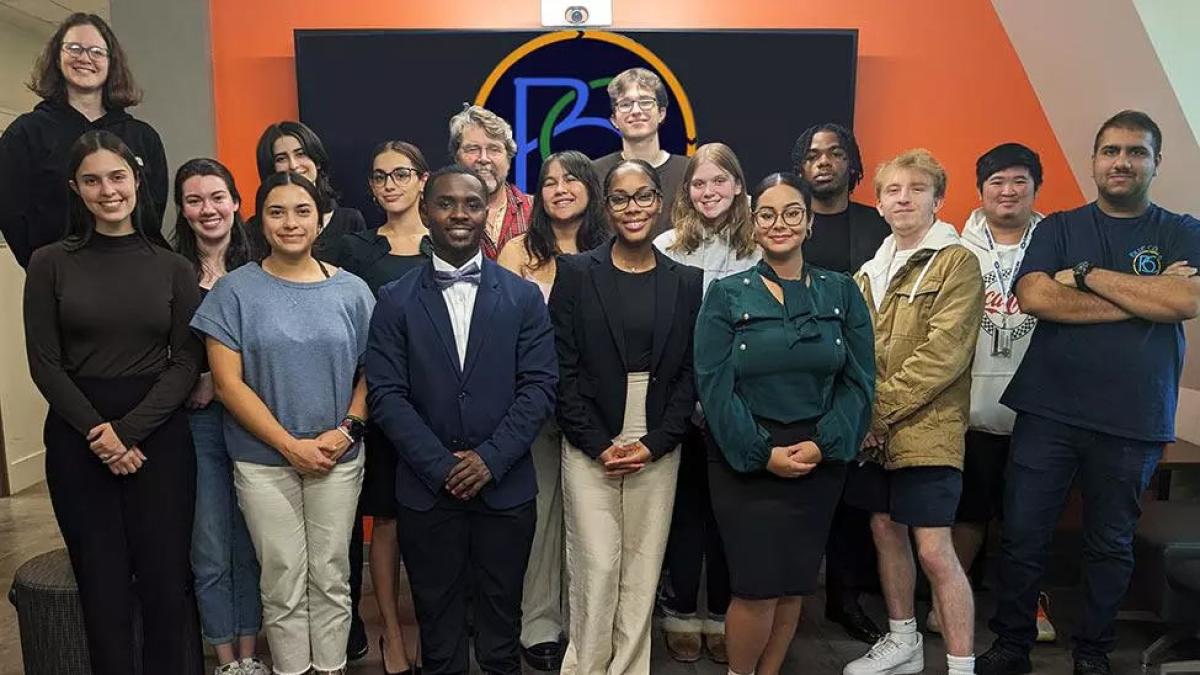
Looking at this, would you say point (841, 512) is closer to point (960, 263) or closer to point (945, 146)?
point (960, 263)

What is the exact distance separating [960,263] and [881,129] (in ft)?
5.41

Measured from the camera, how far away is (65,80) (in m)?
2.86

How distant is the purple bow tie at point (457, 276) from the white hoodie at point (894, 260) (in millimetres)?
1370

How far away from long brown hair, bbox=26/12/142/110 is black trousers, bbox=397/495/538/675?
67.3 inches

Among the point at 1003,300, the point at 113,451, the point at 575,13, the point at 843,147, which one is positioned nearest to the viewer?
the point at 113,451

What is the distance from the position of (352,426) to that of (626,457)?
85cm

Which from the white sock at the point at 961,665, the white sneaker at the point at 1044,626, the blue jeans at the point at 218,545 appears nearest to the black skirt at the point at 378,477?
the blue jeans at the point at 218,545

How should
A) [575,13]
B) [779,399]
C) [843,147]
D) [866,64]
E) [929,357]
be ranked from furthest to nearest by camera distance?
[866,64], [575,13], [843,147], [929,357], [779,399]

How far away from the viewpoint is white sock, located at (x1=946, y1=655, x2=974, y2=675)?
9.33 feet

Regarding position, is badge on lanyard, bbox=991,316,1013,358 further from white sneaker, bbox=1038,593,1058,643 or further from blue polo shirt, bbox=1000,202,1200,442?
white sneaker, bbox=1038,593,1058,643

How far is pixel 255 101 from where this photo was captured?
4.09 meters

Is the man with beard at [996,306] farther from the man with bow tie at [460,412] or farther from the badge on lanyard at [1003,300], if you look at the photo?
the man with bow tie at [460,412]

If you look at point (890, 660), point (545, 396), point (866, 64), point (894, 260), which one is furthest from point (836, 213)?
point (890, 660)

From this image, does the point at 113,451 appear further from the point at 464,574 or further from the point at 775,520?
the point at 775,520
